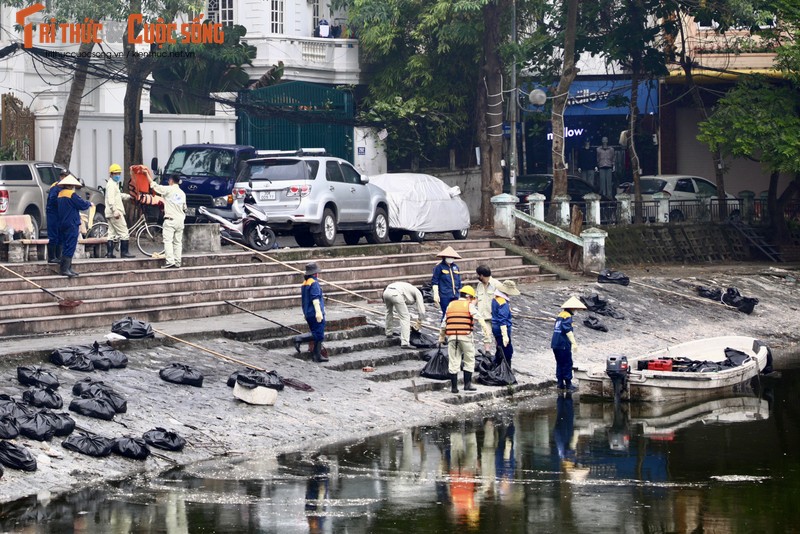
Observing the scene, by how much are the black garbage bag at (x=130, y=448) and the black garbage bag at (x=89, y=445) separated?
0.07 meters

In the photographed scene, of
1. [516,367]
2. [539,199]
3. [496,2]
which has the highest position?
[496,2]

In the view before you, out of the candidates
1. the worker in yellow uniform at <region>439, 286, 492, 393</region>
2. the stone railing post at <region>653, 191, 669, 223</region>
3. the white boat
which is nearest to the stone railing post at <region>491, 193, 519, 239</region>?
the stone railing post at <region>653, 191, 669, 223</region>

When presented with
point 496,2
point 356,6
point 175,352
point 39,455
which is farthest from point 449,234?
point 39,455

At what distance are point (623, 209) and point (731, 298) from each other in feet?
15.7

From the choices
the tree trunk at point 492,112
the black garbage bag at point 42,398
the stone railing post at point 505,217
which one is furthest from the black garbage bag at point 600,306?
the black garbage bag at point 42,398

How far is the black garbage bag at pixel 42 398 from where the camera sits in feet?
49.9

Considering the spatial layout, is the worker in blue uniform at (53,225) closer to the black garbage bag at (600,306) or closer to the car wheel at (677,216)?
the black garbage bag at (600,306)

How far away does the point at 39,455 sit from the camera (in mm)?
14031

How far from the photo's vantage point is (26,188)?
25500mm

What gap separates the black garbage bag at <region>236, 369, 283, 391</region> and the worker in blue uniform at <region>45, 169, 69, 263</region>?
4999mm

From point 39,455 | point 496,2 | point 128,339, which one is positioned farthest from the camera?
point 496,2

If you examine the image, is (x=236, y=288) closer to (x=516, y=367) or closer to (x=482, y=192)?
(x=516, y=367)

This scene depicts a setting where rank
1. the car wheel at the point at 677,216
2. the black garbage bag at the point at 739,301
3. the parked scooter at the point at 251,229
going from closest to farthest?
1. the parked scooter at the point at 251,229
2. the black garbage bag at the point at 739,301
3. the car wheel at the point at 677,216

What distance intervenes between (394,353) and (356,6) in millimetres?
17792
